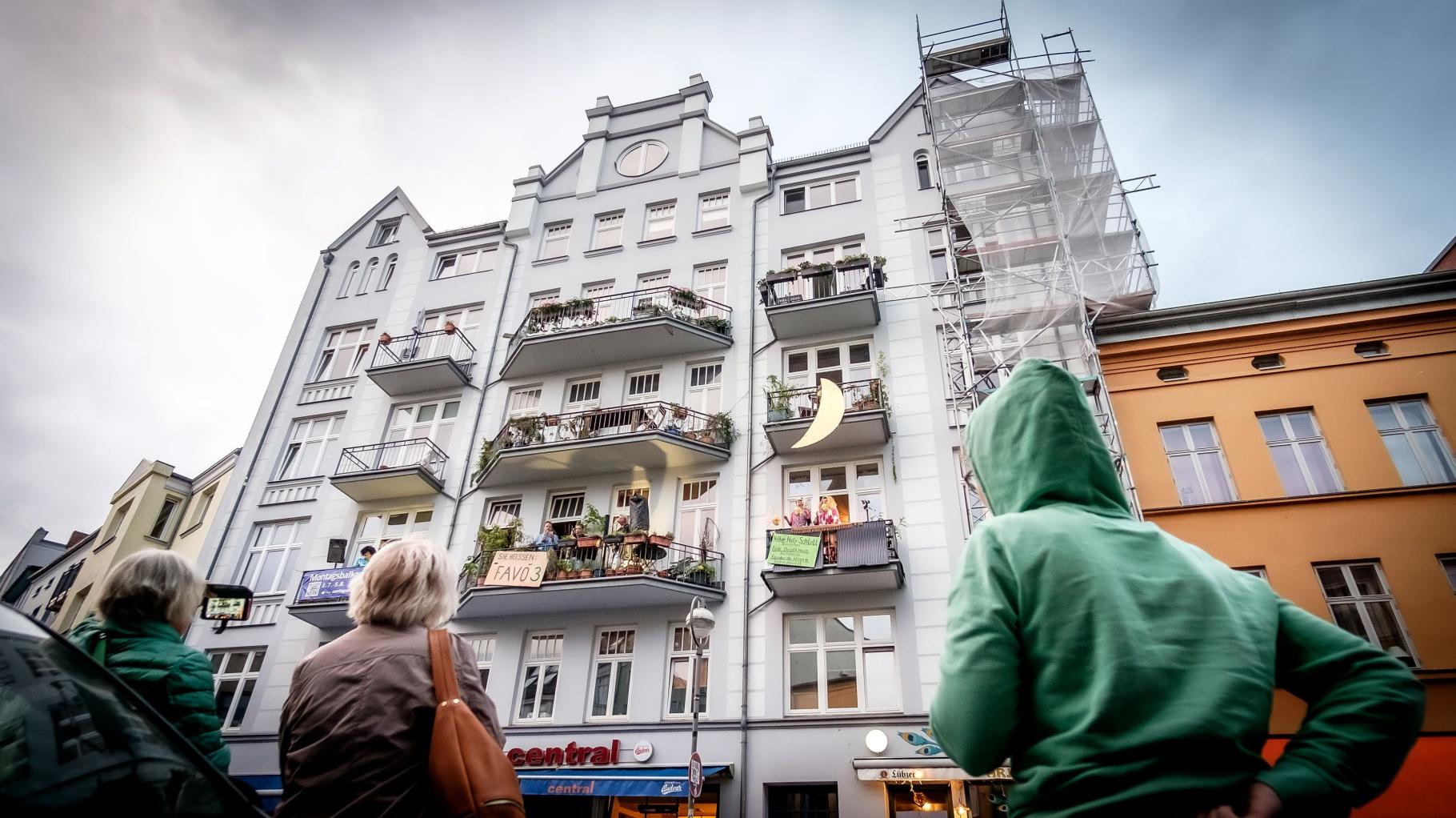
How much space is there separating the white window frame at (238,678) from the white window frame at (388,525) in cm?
312

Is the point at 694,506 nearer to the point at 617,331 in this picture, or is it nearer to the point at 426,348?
the point at 617,331

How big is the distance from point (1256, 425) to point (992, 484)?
15.4m

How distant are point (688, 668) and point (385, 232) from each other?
1991 centimetres

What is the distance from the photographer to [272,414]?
21.6 metres

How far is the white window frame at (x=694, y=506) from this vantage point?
16.0 meters

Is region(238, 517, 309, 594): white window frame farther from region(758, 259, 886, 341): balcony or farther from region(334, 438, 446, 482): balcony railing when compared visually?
region(758, 259, 886, 341): balcony

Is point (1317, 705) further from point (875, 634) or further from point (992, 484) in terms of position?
point (875, 634)

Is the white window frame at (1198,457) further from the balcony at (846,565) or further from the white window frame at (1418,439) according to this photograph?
the balcony at (846,565)

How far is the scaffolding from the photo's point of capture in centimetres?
1545

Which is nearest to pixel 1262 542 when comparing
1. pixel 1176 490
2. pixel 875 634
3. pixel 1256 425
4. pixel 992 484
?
pixel 1176 490

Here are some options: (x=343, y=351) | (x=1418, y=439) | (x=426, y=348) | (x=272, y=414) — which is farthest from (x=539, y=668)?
(x=1418, y=439)

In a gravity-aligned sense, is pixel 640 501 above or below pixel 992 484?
above

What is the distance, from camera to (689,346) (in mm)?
18219

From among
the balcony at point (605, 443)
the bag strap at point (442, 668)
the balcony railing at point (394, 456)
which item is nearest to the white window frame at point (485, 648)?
the balcony at point (605, 443)
